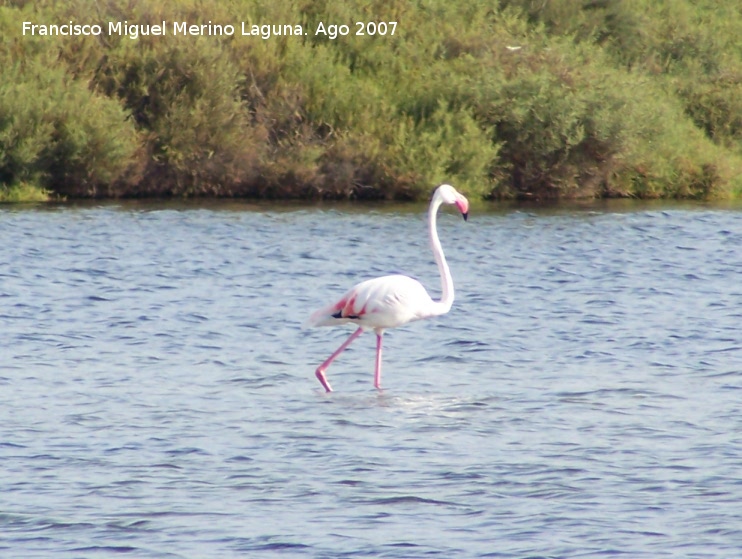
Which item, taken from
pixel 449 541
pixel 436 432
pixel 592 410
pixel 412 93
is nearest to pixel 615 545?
pixel 449 541

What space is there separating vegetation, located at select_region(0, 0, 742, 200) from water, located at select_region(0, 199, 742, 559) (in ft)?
24.5

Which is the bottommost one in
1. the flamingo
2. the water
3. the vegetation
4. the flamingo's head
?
the water

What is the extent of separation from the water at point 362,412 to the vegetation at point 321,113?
748cm

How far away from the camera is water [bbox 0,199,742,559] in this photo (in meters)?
6.16

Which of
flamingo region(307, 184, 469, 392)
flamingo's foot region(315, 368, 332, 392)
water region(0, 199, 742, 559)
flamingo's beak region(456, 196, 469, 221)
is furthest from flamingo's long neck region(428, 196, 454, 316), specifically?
flamingo's foot region(315, 368, 332, 392)

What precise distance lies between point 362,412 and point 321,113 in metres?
18.2

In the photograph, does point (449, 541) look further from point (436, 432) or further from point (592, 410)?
point (592, 410)

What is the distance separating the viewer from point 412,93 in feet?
88.1

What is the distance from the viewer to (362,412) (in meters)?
8.78

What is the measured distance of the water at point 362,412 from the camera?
20.2 ft

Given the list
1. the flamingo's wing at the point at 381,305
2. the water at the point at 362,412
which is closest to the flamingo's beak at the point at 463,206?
the flamingo's wing at the point at 381,305

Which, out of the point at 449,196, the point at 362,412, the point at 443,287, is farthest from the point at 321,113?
the point at 362,412

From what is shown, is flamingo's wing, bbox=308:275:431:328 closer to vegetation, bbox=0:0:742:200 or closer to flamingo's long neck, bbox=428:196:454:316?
flamingo's long neck, bbox=428:196:454:316

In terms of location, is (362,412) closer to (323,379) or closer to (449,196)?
(323,379)
